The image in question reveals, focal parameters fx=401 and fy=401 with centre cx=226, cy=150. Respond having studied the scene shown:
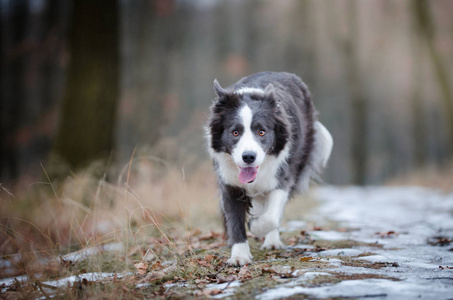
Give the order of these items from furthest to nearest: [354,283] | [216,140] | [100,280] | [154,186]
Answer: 1. [154,186]
2. [216,140]
3. [100,280]
4. [354,283]

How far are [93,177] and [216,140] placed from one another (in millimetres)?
3420

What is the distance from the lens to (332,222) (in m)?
5.91

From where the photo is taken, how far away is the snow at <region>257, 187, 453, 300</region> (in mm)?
2375

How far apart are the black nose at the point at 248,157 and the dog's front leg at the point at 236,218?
516mm

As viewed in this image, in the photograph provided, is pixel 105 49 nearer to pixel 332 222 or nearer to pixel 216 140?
pixel 216 140

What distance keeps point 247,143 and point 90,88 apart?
4.63 m

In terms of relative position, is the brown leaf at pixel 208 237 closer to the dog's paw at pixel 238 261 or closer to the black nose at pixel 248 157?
the dog's paw at pixel 238 261

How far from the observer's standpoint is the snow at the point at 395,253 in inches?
93.5

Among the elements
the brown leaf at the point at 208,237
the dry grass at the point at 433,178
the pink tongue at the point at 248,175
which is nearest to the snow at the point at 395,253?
the pink tongue at the point at 248,175

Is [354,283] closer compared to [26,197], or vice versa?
[354,283]

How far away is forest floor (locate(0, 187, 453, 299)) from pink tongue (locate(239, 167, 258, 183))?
71 centimetres

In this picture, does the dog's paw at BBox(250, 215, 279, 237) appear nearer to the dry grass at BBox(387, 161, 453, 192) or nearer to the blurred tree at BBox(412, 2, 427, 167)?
the dry grass at BBox(387, 161, 453, 192)

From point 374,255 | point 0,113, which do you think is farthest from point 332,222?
point 0,113

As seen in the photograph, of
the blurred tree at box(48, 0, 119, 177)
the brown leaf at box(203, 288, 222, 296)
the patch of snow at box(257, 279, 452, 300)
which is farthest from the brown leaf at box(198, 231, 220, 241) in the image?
the blurred tree at box(48, 0, 119, 177)
